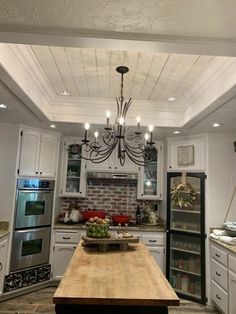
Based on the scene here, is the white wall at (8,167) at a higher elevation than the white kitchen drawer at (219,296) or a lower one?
higher

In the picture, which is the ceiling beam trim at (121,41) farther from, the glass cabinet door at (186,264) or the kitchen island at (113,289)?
the glass cabinet door at (186,264)

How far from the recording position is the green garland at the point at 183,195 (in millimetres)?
3959

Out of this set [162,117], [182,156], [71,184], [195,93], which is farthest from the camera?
[71,184]

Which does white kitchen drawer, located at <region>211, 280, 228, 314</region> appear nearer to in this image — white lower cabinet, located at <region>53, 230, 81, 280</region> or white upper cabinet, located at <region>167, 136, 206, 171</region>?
white upper cabinet, located at <region>167, 136, 206, 171</region>

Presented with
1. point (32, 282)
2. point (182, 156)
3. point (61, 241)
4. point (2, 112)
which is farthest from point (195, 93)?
point (32, 282)

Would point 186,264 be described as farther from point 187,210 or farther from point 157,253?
point 187,210

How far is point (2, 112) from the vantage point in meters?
3.26

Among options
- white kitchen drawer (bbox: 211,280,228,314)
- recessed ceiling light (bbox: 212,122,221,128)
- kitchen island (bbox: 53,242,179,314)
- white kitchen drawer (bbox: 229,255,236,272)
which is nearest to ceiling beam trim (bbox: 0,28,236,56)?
kitchen island (bbox: 53,242,179,314)

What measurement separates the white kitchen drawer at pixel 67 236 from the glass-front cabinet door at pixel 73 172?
0.70 m

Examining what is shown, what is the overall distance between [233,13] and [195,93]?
5.82 ft

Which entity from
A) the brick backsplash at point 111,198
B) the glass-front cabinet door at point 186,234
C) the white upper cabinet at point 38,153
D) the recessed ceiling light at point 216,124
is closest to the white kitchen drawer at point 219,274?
the glass-front cabinet door at point 186,234

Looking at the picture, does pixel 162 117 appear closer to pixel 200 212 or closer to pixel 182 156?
pixel 182 156

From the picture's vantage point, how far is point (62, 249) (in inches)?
165

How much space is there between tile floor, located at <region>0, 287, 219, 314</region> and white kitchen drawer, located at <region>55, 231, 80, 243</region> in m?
0.82
